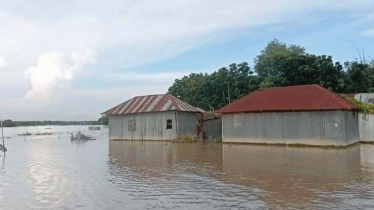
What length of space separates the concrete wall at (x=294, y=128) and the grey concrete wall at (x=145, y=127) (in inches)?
237

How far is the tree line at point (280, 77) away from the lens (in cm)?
3962

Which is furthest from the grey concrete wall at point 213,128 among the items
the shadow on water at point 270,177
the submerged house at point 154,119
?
the shadow on water at point 270,177

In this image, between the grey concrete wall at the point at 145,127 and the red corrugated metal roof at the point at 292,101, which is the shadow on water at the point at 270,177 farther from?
the grey concrete wall at the point at 145,127

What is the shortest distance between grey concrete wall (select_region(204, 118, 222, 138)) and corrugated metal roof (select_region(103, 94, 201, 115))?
1.62m

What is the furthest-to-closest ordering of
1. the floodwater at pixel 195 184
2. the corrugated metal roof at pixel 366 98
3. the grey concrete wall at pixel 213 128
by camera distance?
1. the grey concrete wall at pixel 213 128
2. the corrugated metal roof at pixel 366 98
3. the floodwater at pixel 195 184

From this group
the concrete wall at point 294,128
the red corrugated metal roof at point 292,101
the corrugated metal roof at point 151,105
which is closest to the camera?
the concrete wall at point 294,128

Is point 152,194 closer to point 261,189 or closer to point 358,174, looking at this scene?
point 261,189

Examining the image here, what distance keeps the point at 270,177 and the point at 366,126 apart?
53.9ft

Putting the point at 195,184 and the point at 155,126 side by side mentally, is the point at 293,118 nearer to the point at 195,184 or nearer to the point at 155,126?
the point at 155,126

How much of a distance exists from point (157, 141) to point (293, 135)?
12.4 metres

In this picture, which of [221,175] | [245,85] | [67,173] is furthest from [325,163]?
[245,85]

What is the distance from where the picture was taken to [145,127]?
33.4 meters

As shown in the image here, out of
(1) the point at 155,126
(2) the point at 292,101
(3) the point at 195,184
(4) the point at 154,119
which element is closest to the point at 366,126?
(2) the point at 292,101

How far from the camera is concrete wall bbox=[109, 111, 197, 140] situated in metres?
31.8
